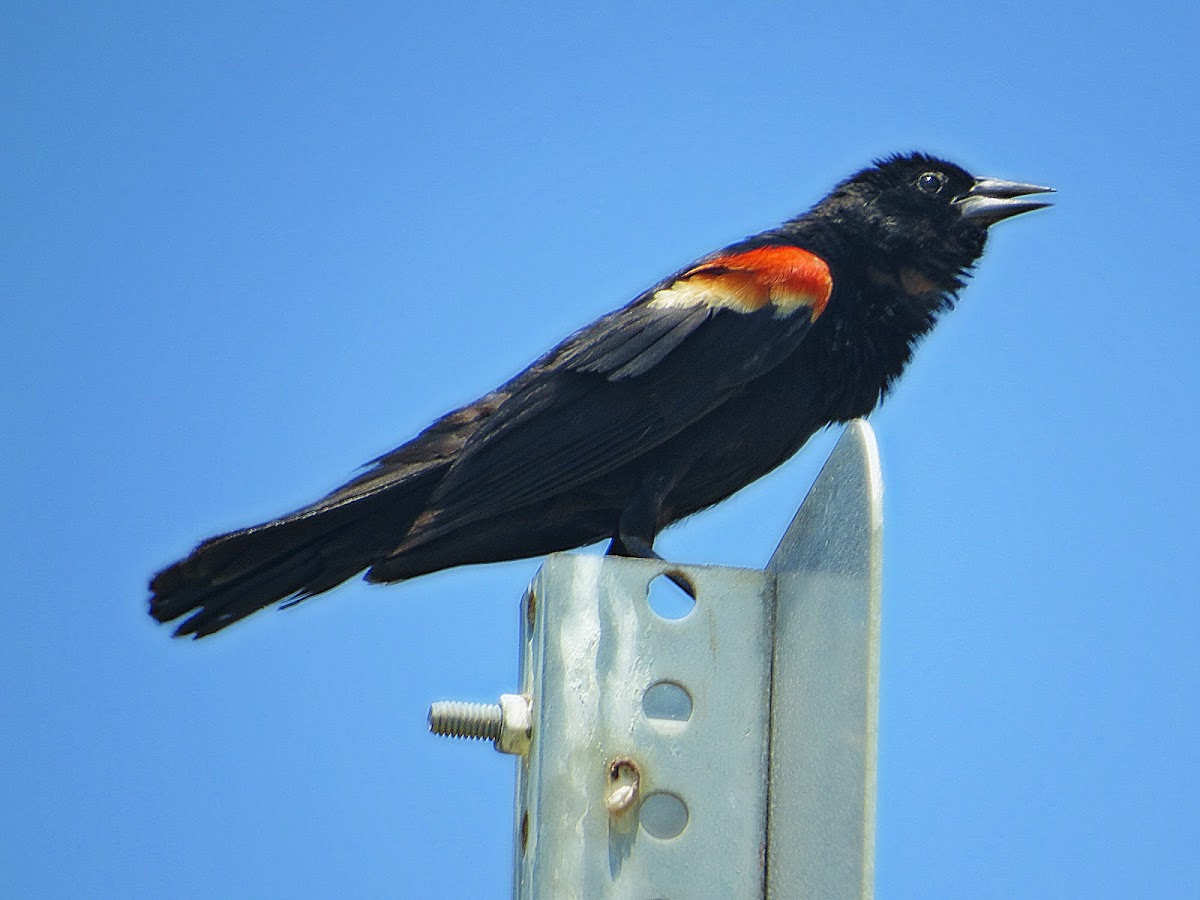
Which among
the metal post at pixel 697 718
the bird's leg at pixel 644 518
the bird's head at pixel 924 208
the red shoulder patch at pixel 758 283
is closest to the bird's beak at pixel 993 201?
the bird's head at pixel 924 208

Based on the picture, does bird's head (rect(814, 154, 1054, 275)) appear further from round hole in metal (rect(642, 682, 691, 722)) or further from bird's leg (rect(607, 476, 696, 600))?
round hole in metal (rect(642, 682, 691, 722))

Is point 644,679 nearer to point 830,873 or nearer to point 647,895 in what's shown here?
point 647,895

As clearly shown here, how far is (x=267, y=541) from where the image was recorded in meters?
3.21

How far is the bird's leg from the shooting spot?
3.33 m

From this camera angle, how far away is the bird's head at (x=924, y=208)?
398 centimetres

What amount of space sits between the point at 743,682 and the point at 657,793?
0.21 m

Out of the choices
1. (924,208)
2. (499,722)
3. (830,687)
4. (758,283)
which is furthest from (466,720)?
(924,208)

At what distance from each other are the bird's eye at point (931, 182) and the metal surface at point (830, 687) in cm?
219

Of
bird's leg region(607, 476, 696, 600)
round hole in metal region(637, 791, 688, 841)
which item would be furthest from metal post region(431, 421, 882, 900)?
bird's leg region(607, 476, 696, 600)

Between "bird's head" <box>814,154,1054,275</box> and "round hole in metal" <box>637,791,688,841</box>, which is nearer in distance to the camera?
"round hole in metal" <box>637,791,688,841</box>

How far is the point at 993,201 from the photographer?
4125mm

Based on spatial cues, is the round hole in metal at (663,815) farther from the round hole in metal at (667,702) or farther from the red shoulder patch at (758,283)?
the red shoulder patch at (758,283)

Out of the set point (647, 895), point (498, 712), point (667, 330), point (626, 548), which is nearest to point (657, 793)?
point (647, 895)

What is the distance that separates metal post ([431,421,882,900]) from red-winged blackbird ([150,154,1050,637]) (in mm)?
1064
